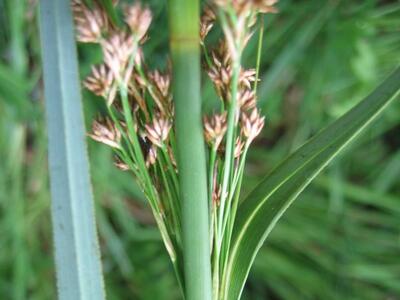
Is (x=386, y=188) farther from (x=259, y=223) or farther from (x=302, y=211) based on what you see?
(x=259, y=223)

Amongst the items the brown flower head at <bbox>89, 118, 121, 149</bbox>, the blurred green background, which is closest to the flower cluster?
the brown flower head at <bbox>89, 118, 121, 149</bbox>

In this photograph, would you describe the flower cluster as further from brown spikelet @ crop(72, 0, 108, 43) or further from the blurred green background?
the blurred green background

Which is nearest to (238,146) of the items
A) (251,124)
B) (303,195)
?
(251,124)

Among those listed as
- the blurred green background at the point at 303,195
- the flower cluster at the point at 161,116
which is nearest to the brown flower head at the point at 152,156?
the flower cluster at the point at 161,116

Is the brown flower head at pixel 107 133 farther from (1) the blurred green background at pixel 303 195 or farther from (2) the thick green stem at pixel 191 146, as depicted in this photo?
(1) the blurred green background at pixel 303 195

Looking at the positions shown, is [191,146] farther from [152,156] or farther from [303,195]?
[303,195]

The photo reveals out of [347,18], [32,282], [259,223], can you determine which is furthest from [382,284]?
[259,223]
